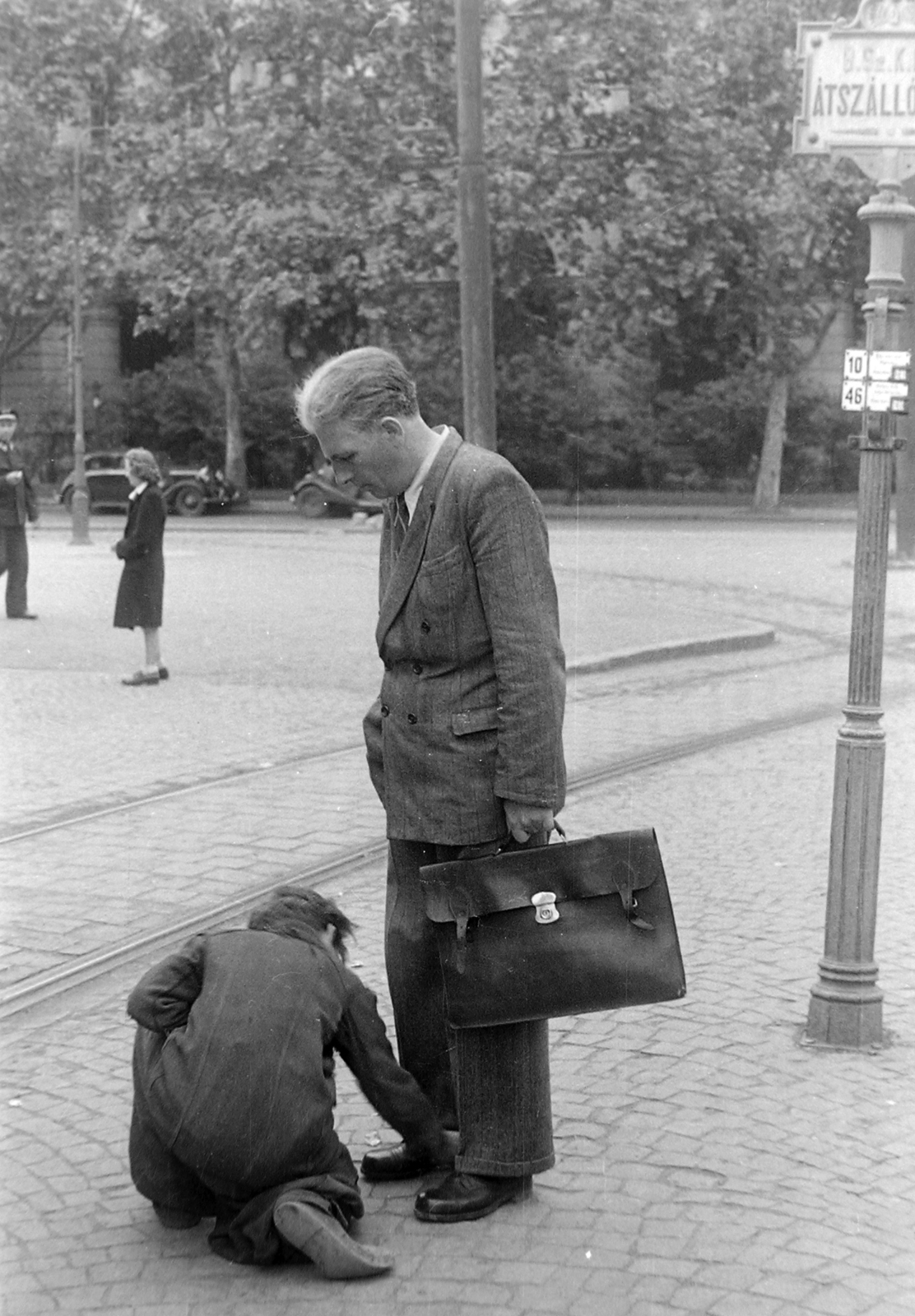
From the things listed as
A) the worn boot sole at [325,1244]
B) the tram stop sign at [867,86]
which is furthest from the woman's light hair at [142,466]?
the worn boot sole at [325,1244]

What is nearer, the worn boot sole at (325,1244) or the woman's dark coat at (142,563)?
the worn boot sole at (325,1244)

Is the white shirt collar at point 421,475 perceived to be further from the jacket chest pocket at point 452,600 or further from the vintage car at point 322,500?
the vintage car at point 322,500

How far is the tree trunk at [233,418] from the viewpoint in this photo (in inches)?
1495

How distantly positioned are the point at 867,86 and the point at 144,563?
314 inches

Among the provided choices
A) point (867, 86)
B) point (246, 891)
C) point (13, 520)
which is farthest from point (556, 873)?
point (13, 520)

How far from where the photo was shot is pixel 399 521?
3.53m

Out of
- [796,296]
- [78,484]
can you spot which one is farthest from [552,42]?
[78,484]

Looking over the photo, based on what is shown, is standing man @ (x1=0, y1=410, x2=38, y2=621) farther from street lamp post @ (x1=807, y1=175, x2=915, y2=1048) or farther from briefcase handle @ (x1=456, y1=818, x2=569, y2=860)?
briefcase handle @ (x1=456, y1=818, x2=569, y2=860)

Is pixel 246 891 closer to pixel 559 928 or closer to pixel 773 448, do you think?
pixel 559 928

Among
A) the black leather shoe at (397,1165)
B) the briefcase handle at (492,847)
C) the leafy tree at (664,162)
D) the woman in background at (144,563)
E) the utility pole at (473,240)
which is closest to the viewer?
the briefcase handle at (492,847)

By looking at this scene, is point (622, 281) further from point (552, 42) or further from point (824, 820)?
point (824, 820)

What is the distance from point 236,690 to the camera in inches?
440

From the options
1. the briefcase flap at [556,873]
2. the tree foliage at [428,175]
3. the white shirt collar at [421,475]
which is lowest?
Result: the briefcase flap at [556,873]

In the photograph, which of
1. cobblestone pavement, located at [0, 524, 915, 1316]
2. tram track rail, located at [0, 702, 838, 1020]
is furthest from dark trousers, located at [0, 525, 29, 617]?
tram track rail, located at [0, 702, 838, 1020]
